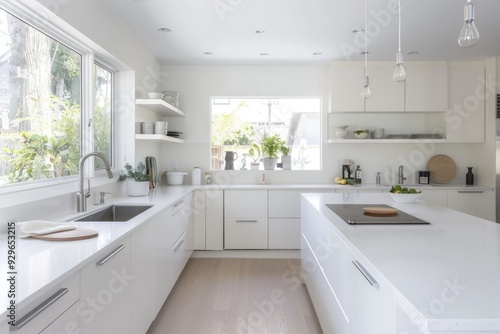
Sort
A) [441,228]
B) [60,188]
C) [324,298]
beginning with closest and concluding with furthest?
1. [441,228]
2. [324,298]
3. [60,188]

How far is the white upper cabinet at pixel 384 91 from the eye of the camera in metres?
4.52

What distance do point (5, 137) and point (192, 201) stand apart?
2.39 metres

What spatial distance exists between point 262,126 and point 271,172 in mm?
675

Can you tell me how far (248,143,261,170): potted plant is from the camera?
4.83 meters

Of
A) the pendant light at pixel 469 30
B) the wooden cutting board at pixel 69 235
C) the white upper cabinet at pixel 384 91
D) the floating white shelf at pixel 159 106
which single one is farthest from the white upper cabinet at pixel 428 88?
the wooden cutting board at pixel 69 235

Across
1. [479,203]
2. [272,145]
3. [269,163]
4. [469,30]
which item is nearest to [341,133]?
[272,145]

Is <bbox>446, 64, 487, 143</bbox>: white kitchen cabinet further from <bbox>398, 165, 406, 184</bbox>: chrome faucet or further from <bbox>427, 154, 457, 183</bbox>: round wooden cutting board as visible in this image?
<bbox>398, 165, 406, 184</bbox>: chrome faucet

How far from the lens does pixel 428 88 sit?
178 inches

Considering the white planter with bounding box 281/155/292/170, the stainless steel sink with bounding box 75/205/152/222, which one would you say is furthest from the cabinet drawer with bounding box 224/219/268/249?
the stainless steel sink with bounding box 75/205/152/222

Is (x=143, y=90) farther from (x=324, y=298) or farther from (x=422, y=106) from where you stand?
(x=422, y=106)

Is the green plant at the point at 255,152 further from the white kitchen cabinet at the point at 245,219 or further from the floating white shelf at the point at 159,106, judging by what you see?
the floating white shelf at the point at 159,106

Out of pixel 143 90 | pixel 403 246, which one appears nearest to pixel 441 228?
pixel 403 246

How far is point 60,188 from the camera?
246 cm

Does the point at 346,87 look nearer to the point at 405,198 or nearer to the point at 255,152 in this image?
the point at 255,152
